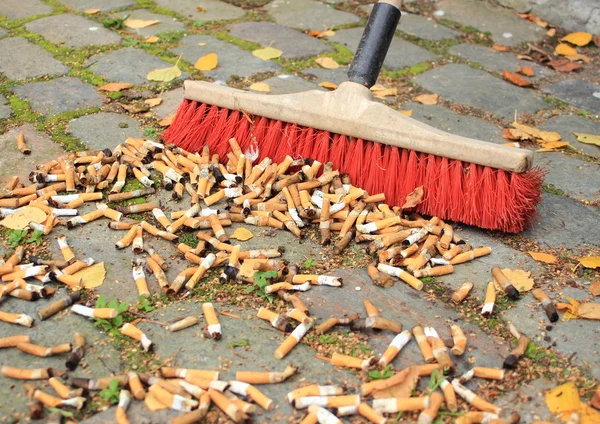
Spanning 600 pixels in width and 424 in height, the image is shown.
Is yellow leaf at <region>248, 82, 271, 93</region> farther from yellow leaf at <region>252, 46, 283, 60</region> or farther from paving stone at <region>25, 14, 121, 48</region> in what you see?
paving stone at <region>25, 14, 121, 48</region>

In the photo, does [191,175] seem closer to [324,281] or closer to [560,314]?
[324,281]

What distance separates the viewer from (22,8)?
571 cm

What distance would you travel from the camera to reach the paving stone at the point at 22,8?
559cm

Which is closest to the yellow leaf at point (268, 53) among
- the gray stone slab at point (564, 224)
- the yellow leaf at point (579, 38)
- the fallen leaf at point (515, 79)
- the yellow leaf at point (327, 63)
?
the yellow leaf at point (327, 63)

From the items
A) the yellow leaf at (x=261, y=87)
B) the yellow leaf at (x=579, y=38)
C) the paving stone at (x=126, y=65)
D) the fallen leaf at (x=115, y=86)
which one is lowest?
the fallen leaf at (x=115, y=86)

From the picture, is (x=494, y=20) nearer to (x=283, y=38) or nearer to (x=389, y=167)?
(x=283, y=38)

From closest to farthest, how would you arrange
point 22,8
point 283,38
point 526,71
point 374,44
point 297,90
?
point 374,44 < point 297,90 < point 526,71 < point 283,38 < point 22,8

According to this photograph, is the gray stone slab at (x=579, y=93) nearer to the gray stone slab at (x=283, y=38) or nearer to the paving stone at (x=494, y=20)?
the paving stone at (x=494, y=20)

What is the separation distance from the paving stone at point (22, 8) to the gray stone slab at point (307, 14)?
6.51ft

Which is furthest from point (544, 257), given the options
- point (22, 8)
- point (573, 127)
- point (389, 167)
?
point (22, 8)

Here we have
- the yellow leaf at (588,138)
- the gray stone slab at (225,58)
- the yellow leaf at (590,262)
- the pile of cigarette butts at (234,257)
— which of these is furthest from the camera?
the gray stone slab at (225,58)

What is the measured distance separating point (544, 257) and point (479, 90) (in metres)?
2.04

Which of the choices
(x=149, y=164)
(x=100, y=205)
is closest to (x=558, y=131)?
(x=149, y=164)

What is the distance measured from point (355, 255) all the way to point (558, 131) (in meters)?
2.04
